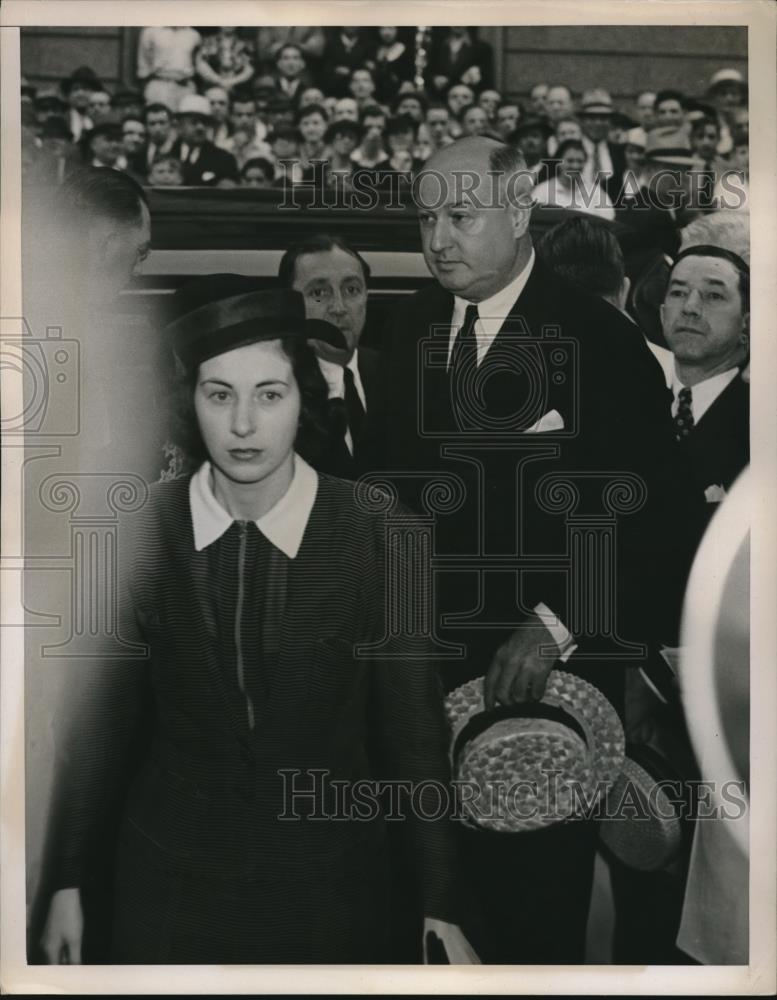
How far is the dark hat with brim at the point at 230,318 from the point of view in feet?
7.33

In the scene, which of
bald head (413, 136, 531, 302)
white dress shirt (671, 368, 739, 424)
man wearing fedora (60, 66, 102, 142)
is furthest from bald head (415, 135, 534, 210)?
man wearing fedora (60, 66, 102, 142)

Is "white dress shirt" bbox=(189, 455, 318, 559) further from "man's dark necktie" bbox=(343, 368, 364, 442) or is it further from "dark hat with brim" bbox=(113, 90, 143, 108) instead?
"dark hat with brim" bbox=(113, 90, 143, 108)

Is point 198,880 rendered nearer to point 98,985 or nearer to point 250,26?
point 98,985

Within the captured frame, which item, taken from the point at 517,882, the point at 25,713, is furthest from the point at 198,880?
the point at 517,882

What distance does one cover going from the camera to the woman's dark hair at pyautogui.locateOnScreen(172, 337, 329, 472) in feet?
7.34

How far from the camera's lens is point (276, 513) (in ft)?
7.45

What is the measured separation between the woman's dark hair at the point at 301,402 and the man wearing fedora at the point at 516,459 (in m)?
0.16

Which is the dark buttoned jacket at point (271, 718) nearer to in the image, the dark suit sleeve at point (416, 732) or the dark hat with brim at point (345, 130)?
the dark suit sleeve at point (416, 732)

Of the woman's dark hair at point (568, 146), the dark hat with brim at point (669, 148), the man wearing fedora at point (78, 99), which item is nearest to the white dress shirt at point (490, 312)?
the woman's dark hair at point (568, 146)

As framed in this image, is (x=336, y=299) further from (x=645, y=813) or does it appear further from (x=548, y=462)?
(x=645, y=813)

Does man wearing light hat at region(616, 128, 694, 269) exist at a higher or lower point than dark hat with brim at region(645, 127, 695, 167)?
lower

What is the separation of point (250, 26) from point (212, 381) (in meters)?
0.79

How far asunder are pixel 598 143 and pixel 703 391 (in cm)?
59

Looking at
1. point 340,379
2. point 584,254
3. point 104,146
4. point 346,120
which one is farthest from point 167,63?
point 584,254
